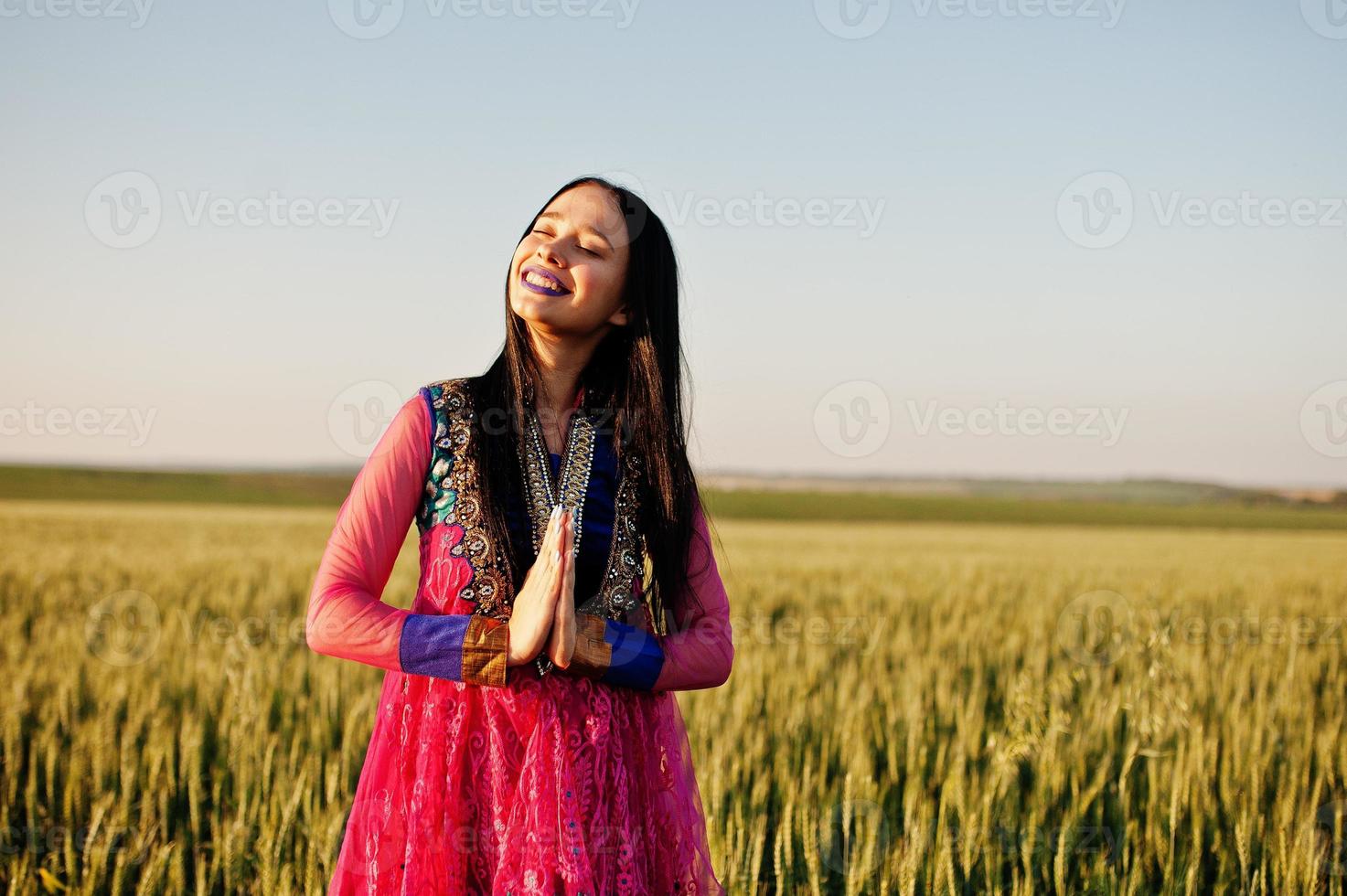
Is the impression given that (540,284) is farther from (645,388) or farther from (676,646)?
(676,646)

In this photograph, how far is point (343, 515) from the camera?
5.41ft

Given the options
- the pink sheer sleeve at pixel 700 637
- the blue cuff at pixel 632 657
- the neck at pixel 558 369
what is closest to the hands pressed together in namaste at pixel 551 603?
the blue cuff at pixel 632 657

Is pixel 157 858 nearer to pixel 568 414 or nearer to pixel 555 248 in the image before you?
pixel 568 414

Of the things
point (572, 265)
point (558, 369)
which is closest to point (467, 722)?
point (558, 369)

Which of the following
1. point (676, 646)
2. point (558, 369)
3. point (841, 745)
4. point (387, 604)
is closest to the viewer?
point (387, 604)

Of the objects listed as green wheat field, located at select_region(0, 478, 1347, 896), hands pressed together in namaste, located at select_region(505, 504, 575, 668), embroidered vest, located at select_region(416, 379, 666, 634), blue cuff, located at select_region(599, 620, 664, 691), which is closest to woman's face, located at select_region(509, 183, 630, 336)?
embroidered vest, located at select_region(416, 379, 666, 634)

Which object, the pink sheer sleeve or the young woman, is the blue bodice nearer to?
the young woman

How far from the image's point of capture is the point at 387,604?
1.59 metres

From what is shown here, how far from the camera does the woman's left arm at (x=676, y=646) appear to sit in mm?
1590

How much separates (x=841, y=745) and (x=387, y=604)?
9.33ft

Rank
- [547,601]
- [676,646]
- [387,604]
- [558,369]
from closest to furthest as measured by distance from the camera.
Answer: [547,601], [387,604], [676,646], [558,369]

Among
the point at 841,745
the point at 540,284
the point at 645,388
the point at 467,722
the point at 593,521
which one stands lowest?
the point at 841,745

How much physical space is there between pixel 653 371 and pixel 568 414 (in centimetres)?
16

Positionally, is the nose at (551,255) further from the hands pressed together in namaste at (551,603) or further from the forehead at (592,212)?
the hands pressed together in namaste at (551,603)
